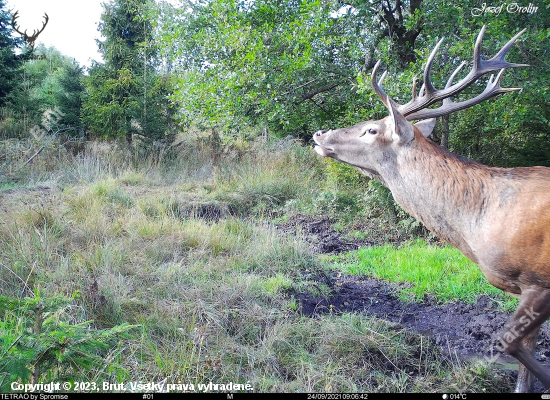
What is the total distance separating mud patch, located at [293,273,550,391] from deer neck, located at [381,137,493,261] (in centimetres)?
84

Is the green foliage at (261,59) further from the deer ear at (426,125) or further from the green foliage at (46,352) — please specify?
the green foliage at (46,352)

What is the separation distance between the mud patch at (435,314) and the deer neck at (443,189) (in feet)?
2.75

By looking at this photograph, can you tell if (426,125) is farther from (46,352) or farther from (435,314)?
(46,352)

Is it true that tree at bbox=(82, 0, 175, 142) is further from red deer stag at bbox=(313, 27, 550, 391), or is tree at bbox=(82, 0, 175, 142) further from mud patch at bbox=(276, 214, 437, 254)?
red deer stag at bbox=(313, 27, 550, 391)

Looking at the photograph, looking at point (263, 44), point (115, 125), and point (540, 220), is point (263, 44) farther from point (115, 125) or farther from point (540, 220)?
point (115, 125)

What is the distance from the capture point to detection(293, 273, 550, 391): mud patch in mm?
3510

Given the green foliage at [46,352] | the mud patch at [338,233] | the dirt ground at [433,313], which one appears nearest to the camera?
the green foliage at [46,352]

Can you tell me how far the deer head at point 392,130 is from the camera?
3.46m

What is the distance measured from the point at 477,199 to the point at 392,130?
2.73 ft

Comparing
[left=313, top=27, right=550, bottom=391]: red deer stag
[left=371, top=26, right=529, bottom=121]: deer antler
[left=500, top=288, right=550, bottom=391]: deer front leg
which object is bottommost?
[left=500, top=288, right=550, bottom=391]: deer front leg

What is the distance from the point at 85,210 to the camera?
20.1 feet

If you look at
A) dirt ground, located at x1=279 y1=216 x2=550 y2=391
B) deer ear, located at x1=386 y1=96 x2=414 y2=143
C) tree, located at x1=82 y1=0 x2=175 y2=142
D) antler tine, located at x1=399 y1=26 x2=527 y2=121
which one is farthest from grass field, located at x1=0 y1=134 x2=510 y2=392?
tree, located at x1=82 y1=0 x2=175 y2=142

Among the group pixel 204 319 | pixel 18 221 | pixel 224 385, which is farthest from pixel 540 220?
pixel 18 221

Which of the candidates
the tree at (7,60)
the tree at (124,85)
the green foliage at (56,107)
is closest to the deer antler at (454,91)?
the tree at (124,85)
